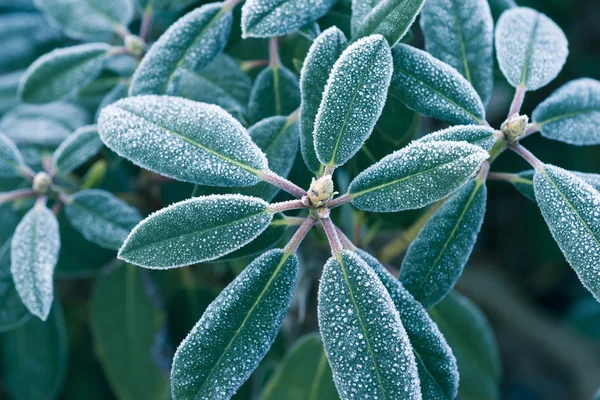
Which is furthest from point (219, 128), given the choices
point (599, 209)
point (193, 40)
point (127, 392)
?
point (127, 392)

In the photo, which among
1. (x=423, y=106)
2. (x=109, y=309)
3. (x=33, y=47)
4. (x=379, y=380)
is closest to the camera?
(x=379, y=380)

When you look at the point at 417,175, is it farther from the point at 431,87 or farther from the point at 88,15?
the point at 88,15

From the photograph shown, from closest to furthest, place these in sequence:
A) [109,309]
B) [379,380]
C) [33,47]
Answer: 1. [379,380]
2. [33,47]
3. [109,309]

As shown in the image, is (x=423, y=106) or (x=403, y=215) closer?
(x=423, y=106)

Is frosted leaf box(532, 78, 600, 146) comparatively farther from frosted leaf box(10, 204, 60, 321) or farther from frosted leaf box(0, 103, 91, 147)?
frosted leaf box(0, 103, 91, 147)

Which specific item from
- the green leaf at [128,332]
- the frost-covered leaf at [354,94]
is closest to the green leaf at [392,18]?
the frost-covered leaf at [354,94]

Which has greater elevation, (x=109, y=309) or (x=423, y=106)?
(x=423, y=106)

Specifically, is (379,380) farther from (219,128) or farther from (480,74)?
(480,74)

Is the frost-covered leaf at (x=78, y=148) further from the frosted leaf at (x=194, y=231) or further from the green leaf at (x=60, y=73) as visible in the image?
the frosted leaf at (x=194, y=231)
